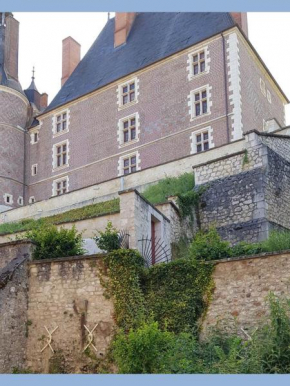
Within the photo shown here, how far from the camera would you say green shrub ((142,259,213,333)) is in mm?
12320

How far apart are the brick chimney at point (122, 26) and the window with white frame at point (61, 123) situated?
426 centimetres

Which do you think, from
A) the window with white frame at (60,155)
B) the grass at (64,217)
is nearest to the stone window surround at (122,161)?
the window with white frame at (60,155)

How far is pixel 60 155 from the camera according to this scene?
101 ft

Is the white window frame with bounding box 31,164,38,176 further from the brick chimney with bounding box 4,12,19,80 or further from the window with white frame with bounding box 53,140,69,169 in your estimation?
the brick chimney with bounding box 4,12,19,80

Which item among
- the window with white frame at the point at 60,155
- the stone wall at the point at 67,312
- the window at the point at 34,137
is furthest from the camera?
the window at the point at 34,137

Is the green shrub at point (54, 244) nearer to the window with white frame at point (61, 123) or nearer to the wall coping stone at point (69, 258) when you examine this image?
the wall coping stone at point (69, 258)

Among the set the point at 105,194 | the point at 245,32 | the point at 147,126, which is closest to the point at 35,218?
the point at 105,194

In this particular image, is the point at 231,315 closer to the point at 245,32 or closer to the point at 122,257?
the point at 122,257

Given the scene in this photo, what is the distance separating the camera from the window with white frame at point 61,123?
30.9m

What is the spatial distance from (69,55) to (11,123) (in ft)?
17.2

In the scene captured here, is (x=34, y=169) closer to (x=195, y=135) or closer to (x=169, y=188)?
(x=195, y=135)

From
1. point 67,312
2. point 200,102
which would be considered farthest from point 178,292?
A: point 200,102

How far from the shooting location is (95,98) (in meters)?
29.9

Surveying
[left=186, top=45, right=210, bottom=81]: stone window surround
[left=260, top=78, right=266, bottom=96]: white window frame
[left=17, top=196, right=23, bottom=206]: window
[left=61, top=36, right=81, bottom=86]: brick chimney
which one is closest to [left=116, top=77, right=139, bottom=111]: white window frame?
[left=186, top=45, right=210, bottom=81]: stone window surround
